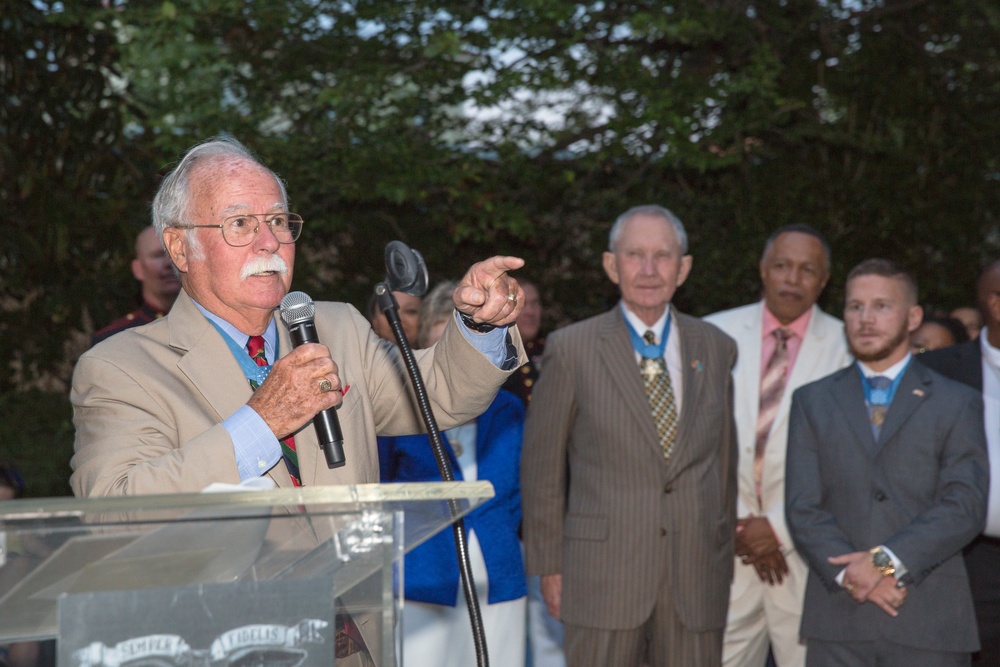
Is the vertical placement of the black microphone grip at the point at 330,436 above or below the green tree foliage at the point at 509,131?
below

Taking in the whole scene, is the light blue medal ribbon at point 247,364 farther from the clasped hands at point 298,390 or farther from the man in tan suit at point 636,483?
the man in tan suit at point 636,483

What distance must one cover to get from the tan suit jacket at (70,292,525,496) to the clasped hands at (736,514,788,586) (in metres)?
2.68

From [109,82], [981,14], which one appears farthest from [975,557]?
[109,82]

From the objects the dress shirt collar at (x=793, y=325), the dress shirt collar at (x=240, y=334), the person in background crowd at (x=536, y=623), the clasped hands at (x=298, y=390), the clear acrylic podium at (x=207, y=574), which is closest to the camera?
the clear acrylic podium at (x=207, y=574)

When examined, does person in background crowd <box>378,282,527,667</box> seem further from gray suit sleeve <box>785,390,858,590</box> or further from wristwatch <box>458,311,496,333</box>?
wristwatch <box>458,311,496,333</box>

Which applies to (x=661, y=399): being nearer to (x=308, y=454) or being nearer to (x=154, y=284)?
(x=154, y=284)

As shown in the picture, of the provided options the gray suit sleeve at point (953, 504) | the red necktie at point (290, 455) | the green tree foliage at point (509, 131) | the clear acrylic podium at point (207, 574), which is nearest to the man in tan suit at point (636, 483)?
the gray suit sleeve at point (953, 504)

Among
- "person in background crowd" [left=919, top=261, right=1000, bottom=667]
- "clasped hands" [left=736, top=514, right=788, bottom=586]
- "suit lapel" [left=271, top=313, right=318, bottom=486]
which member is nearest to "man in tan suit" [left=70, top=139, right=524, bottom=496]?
"suit lapel" [left=271, top=313, right=318, bottom=486]

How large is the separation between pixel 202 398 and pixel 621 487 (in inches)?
94.2

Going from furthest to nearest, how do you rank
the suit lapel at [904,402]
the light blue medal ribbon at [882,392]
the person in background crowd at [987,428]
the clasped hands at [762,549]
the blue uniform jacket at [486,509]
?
the clasped hands at [762,549] → the person in background crowd at [987,428] → the light blue medal ribbon at [882,392] → the suit lapel at [904,402] → the blue uniform jacket at [486,509]

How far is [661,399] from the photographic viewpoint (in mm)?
4656

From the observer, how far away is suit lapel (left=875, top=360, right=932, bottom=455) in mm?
4422

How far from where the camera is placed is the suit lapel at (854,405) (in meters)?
4.46

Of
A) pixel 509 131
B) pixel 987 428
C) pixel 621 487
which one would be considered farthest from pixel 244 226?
pixel 509 131
